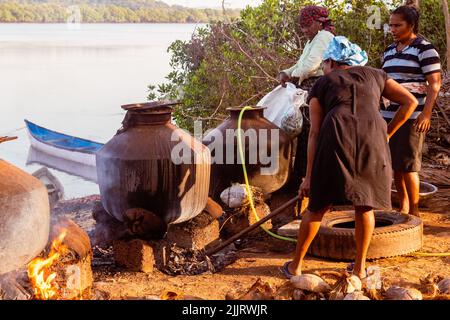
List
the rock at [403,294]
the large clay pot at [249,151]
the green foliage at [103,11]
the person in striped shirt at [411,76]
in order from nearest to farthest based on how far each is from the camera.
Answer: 1. the rock at [403,294]
2. the person in striped shirt at [411,76]
3. the large clay pot at [249,151]
4. the green foliage at [103,11]

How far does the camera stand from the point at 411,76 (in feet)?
19.7

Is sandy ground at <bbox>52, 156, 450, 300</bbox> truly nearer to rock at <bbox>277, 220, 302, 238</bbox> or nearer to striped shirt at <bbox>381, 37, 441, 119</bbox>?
rock at <bbox>277, 220, 302, 238</bbox>

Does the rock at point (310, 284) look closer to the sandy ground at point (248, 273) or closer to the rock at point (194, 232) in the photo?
the sandy ground at point (248, 273)

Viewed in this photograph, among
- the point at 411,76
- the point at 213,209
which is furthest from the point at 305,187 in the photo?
the point at 411,76

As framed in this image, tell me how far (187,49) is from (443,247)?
898 cm

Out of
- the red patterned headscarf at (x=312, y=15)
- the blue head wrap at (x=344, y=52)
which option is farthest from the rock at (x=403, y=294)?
the red patterned headscarf at (x=312, y=15)

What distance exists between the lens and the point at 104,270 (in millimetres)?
5672

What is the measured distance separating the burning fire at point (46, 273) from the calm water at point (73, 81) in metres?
8.96

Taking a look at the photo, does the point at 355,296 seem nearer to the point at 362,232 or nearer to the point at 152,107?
the point at 362,232

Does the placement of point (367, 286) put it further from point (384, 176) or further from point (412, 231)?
point (412, 231)

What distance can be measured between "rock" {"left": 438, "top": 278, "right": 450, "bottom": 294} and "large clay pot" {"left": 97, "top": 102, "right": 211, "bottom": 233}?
2185 millimetres

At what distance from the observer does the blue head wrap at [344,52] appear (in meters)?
4.71

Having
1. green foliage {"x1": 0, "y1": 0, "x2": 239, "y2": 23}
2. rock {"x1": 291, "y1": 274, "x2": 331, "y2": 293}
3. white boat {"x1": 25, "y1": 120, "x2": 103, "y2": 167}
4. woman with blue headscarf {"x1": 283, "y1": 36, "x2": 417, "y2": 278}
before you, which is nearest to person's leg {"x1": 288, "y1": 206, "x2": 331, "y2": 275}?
woman with blue headscarf {"x1": 283, "y1": 36, "x2": 417, "y2": 278}
